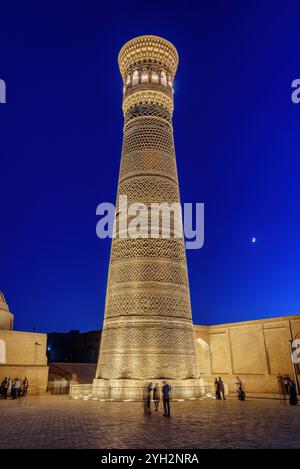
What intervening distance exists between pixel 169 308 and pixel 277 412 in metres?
4.34

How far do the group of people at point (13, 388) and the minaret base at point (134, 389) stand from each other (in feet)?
8.89

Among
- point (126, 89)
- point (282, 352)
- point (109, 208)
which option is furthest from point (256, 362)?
point (126, 89)

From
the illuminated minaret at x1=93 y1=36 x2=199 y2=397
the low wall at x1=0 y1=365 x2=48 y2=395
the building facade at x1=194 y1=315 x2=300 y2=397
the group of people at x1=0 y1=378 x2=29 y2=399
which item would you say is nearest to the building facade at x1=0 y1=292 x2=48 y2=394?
the low wall at x1=0 y1=365 x2=48 y2=395

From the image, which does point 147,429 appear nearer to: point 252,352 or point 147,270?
point 147,270

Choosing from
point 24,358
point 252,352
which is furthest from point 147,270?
point 24,358

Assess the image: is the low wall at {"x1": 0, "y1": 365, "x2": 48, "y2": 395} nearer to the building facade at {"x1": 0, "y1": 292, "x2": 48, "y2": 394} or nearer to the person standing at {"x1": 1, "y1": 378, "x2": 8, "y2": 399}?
the building facade at {"x1": 0, "y1": 292, "x2": 48, "y2": 394}

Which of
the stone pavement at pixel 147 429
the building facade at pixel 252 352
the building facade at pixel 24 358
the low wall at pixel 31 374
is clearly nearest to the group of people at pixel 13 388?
the low wall at pixel 31 374

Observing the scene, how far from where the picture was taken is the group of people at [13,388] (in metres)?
11.9

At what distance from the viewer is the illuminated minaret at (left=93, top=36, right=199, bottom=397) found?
10.8 meters

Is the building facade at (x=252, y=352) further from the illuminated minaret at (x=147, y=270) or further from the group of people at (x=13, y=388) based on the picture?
the group of people at (x=13, y=388)

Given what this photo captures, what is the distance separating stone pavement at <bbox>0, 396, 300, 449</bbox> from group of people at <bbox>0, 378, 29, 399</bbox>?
14.1ft

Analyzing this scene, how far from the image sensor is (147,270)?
38.4 ft

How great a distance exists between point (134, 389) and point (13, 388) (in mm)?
4225

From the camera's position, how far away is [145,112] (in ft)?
45.7
